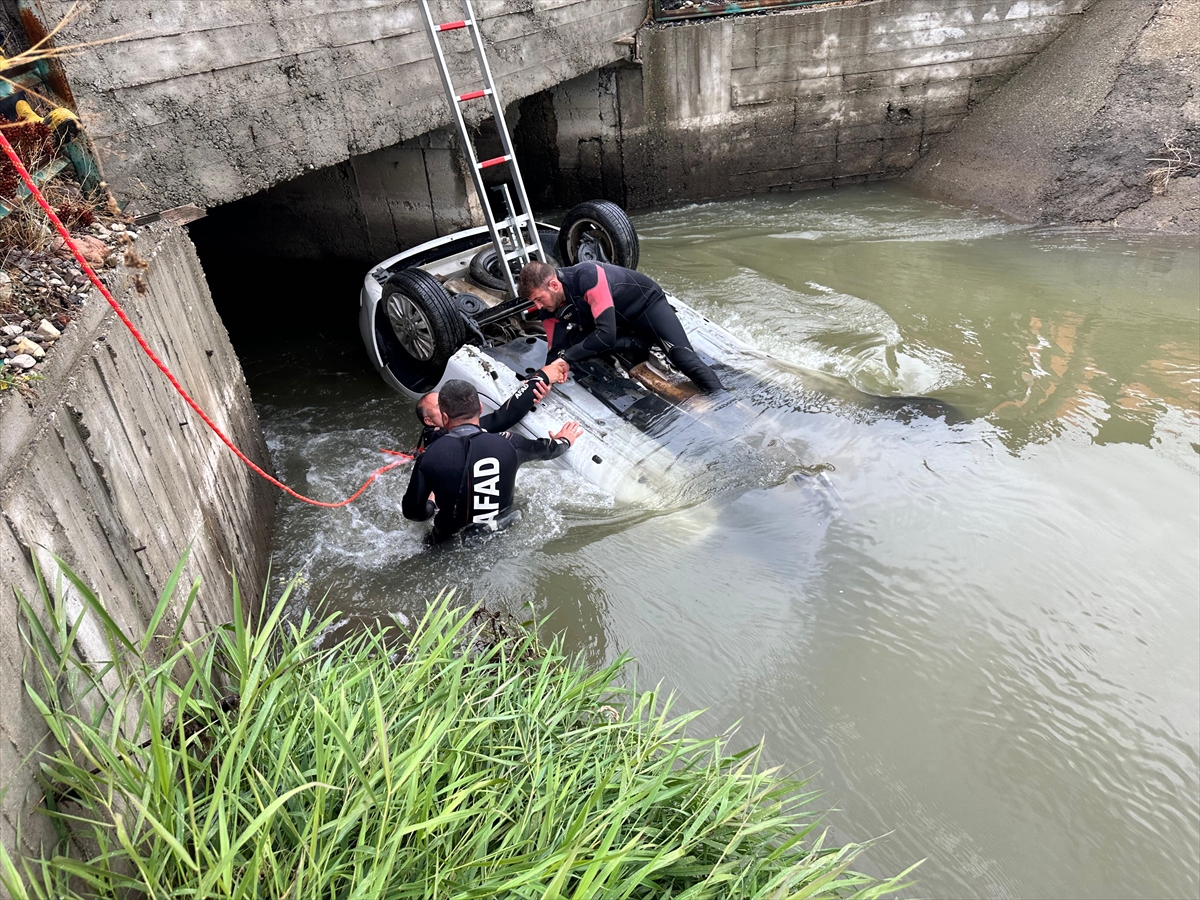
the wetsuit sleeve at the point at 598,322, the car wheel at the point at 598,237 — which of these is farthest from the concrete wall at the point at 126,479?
the car wheel at the point at 598,237

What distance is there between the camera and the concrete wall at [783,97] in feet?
31.5

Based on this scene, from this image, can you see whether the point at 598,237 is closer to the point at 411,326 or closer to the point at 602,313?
the point at 602,313

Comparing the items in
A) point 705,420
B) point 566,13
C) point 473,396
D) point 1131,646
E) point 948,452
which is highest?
Answer: point 566,13

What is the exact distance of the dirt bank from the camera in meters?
8.68

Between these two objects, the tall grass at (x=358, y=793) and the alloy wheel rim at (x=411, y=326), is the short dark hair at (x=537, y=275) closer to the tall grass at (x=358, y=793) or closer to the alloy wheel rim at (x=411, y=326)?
the alloy wheel rim at (x=411, y=326)

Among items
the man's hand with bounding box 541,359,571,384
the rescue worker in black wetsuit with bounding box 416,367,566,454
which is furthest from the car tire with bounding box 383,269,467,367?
the man's hand with bounding box 541,359,571,384

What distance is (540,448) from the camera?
15.8 ft

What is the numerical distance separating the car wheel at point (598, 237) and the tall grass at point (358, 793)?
13.9ft

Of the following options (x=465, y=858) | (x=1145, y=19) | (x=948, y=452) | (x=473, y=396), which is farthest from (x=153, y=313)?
(x=1145, y=19)

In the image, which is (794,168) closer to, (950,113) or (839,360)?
(950,113)

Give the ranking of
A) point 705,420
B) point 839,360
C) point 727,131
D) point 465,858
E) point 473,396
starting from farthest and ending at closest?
point 727,131, point 839,360, point 705,420, point 473,396, point 465,858

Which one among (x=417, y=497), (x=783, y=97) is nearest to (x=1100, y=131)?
(x=783, y=97)

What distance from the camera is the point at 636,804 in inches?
89.2

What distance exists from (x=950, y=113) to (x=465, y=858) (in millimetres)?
10895
